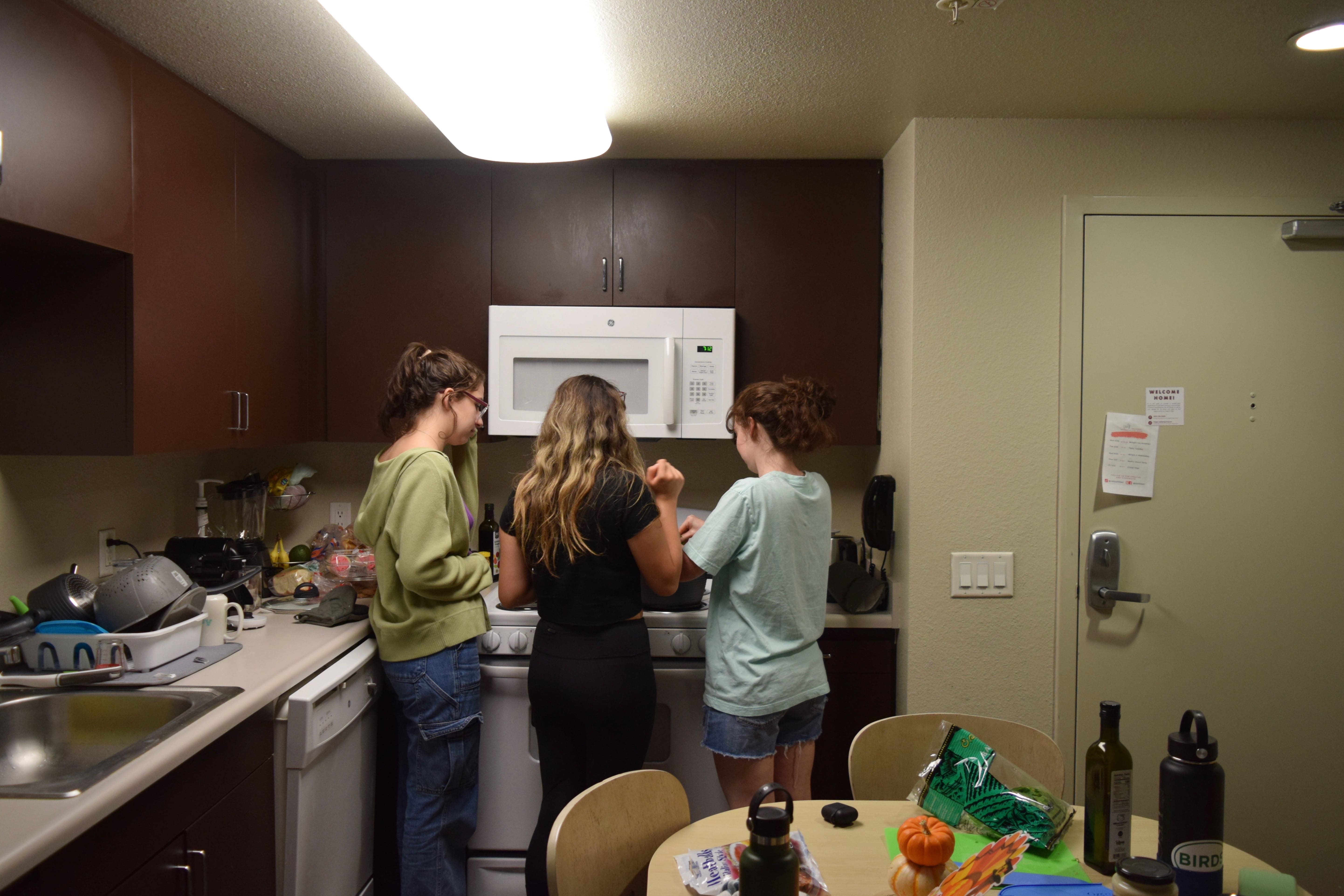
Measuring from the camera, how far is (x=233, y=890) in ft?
5.05

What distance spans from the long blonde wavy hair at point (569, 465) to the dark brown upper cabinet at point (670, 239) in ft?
2.65

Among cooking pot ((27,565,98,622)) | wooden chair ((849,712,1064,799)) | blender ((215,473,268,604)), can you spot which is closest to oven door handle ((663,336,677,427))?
wooden chair ((849,712,1064,799))

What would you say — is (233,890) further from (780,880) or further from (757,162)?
(757,162)

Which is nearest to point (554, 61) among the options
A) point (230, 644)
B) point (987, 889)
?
point (230, 644)

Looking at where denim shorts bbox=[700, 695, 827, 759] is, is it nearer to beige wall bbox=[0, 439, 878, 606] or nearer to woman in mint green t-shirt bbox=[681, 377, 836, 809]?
woman in mint green t-shirt bbox=[681, 377, 836, 809]

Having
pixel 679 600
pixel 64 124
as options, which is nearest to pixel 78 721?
pixel 64 124

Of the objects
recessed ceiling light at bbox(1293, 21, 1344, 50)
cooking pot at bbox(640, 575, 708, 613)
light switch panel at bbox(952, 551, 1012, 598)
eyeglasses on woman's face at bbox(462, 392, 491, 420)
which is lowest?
cooking pot at bbox(640, 575, 708, 613)

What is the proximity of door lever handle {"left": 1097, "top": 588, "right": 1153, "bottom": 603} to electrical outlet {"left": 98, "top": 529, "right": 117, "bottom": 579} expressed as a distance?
2619 millimetres

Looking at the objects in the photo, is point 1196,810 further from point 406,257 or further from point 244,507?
point 244,507

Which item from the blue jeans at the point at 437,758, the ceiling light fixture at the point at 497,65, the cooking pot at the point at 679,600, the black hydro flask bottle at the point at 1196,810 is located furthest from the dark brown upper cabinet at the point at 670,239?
the black hydro flask bottle at the point at 1196,810

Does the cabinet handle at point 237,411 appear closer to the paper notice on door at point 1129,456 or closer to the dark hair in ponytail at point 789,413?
the dark hair in ponytail at point 789,413

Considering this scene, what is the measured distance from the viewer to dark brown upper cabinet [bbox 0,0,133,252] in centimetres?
146

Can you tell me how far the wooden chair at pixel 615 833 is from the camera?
119 cm

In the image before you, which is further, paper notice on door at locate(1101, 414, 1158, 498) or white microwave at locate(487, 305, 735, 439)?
white microwave at locate(487, 305, 735, 439)
